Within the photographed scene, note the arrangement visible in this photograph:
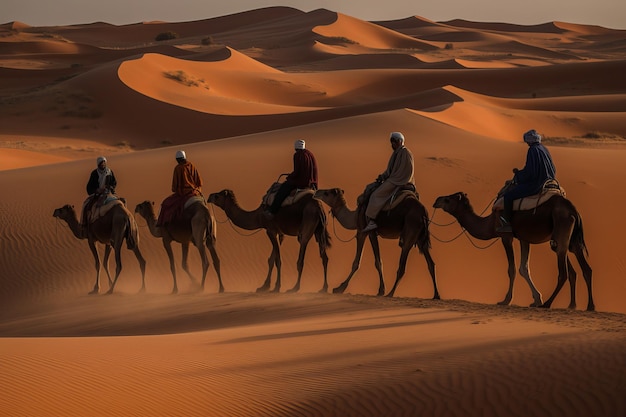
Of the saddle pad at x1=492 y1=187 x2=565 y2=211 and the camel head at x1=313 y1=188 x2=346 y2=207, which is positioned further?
the camel head at x1=313 y1=188 x2=346 y2=207

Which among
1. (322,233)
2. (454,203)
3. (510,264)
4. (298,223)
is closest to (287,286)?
(298,223)

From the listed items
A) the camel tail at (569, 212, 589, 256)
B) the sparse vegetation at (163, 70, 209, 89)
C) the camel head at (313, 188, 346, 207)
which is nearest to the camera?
the camel tail at (569, 212, 589, 256)

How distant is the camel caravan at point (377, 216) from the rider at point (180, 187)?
0.02 metres

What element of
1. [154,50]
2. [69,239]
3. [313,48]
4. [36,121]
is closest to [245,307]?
[69,239]

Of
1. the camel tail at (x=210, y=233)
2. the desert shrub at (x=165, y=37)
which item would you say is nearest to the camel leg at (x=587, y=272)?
the camel tail at (x=210, y=233)

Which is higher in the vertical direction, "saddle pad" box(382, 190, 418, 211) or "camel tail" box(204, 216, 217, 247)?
"saddle pad" box(382, 190, 418, 211)

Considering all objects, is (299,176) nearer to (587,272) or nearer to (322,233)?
(322,233)

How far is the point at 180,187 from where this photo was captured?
56.9 feet

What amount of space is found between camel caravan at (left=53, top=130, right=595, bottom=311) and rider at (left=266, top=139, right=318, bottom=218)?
2 cm

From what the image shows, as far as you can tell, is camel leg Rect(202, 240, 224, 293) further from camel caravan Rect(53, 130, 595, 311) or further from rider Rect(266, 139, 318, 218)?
rider Rect(266, 139, 318, 218)

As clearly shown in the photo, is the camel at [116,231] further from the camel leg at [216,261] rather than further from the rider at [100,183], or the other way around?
the camel leg at [216,261]

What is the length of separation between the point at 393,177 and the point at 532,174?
2.22 meters

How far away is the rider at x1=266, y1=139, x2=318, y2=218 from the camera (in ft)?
54.1

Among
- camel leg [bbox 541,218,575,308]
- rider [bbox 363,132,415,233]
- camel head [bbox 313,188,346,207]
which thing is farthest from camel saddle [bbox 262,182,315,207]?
camel leg [bbox 541,218,575,308]
